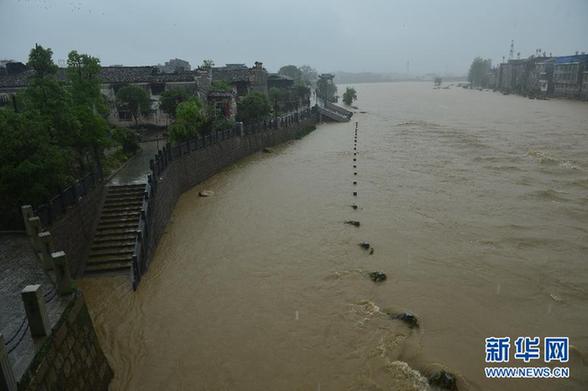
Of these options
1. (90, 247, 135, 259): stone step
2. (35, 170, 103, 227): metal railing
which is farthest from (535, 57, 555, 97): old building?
(35, 170, 103, 227): metal railing

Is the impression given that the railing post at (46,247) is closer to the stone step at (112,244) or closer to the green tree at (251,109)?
the stone step at (112,244)

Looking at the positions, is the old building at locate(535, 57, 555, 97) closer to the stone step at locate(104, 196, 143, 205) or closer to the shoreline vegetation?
the shoreline vegetation

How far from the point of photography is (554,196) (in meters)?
25.5

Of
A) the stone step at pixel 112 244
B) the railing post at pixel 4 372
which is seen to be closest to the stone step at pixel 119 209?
the stone step at pixel 112 244

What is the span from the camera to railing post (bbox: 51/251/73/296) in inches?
380

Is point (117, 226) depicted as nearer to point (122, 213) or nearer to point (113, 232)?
point (113, 232)

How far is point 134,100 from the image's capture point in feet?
116

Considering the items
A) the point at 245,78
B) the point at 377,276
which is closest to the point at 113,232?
the point at 377,276

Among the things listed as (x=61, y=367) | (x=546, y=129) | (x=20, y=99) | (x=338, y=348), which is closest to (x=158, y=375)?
(x=61, y=367)

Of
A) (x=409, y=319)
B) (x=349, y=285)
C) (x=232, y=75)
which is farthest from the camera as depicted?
(x=232, y=75)

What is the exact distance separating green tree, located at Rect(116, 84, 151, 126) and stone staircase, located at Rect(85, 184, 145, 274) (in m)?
17.9

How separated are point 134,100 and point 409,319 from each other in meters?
30.0

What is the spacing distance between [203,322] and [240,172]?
778 inches

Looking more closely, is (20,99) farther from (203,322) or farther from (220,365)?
(220,365)
